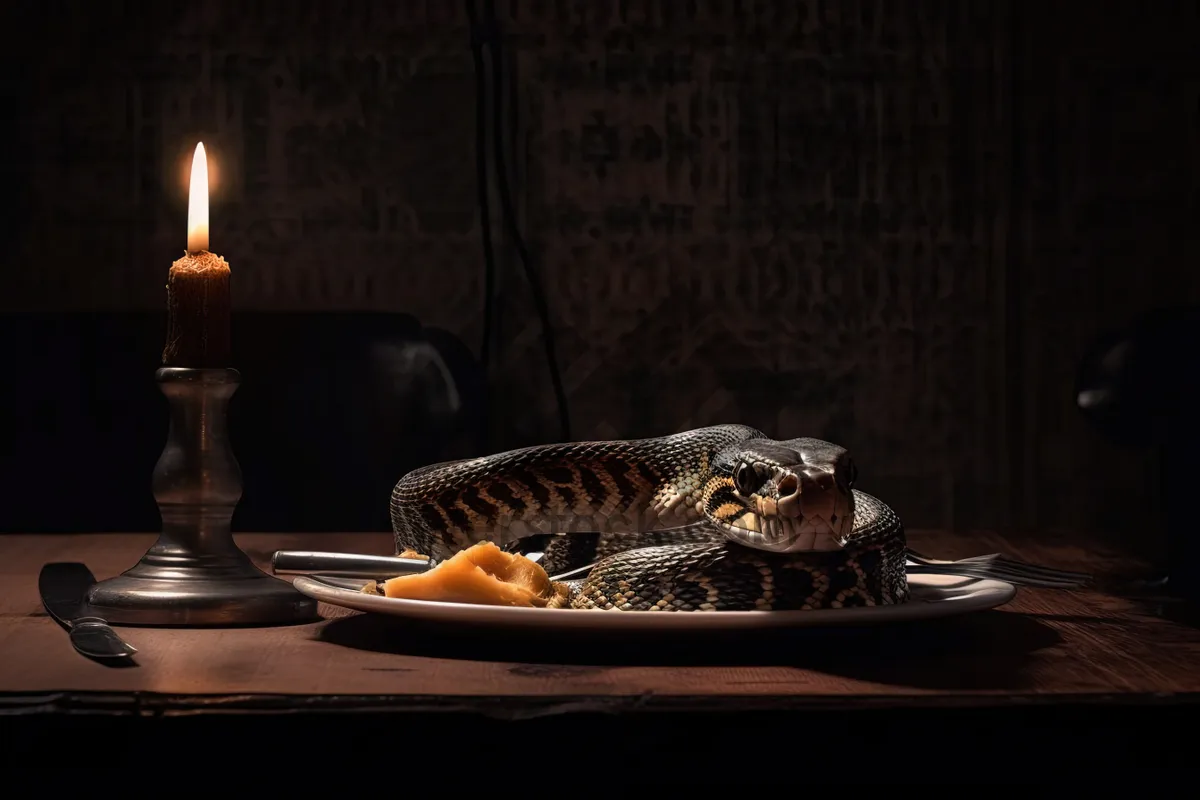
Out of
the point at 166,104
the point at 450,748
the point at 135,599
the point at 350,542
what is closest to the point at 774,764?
the point at 450,748

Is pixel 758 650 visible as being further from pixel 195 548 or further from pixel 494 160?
pixel 494 160

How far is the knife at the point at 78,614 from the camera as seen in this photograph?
2.85ft

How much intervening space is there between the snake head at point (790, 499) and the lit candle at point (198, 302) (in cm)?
38

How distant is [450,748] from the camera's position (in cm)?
76

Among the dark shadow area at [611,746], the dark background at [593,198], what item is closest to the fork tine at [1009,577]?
the dark shadow area at [611,746]

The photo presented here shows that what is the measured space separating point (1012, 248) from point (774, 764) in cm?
163

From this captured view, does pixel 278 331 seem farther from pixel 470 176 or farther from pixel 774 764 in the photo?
pixel 774 764

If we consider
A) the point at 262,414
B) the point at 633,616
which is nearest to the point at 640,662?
the point at 633,616

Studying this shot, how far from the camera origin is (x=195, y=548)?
1.04 m

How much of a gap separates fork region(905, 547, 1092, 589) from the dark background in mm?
950

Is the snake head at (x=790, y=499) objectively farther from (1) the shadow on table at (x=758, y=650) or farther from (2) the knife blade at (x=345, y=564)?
(2) the knife blade at (x=345, y=564)

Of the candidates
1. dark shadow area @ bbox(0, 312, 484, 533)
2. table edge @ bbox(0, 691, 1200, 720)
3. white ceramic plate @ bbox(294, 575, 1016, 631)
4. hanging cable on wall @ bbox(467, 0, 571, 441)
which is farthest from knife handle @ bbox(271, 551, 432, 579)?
hanging cable on wall @ bbox(467, 0, 571, 441)

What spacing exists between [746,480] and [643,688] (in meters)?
0.21

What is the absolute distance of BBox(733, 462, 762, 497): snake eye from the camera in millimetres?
940
